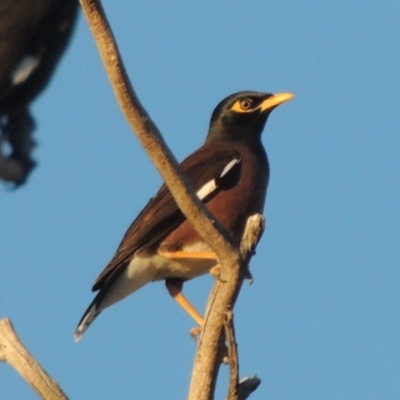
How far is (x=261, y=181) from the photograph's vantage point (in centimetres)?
629

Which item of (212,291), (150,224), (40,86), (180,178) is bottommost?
(212,291)

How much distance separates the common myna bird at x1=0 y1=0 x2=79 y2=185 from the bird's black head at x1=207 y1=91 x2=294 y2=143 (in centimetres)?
150

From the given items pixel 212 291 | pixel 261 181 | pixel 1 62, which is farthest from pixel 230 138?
pixel 212 291

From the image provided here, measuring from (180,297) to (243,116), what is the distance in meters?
1.33

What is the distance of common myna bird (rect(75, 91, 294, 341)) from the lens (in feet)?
19.5

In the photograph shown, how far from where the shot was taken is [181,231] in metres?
6.09

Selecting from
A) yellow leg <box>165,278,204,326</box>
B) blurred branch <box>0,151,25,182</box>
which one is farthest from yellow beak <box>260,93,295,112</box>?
blurred branch <box>0,151,25,182</box>

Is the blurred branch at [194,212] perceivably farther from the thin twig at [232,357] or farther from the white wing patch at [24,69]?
the white wing patch at [24,69]

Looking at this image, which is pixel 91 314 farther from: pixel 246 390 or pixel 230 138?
pixel 246 390

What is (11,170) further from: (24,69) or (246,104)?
(246,104)

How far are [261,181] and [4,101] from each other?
1518 millimetres

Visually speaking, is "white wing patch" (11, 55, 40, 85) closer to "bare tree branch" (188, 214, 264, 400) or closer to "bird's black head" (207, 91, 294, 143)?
"bird's black head" (207, 91, 294, 143)

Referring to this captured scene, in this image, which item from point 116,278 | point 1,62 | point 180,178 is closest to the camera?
point 180,178

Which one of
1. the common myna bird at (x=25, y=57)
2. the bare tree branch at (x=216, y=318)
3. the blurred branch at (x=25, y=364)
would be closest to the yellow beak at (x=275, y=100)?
the common myna bird at (x=25, y=57)
